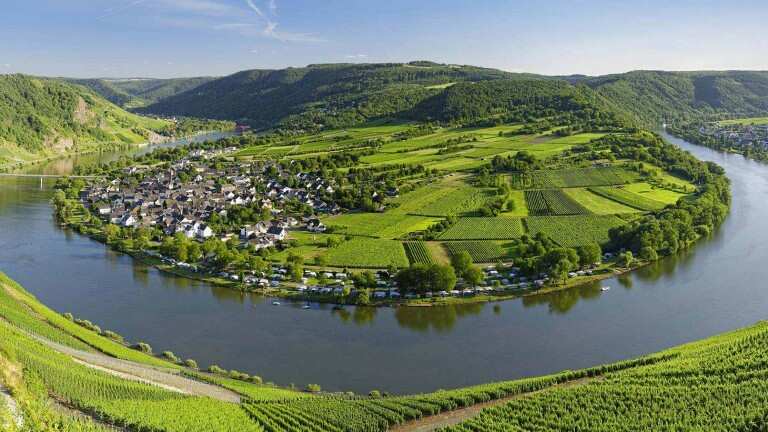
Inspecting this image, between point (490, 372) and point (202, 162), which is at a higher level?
point (202, 162)

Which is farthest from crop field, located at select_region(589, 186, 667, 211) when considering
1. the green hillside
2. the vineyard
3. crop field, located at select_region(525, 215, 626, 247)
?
the vineyard

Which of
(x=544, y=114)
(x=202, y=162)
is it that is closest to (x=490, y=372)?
(x=202, y=162)

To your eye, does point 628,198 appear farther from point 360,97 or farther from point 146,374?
point 360,97

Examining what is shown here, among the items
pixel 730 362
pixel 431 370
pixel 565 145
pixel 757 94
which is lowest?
pixel 431 370

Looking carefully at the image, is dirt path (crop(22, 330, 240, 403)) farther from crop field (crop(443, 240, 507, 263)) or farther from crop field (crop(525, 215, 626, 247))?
crop field (crop(525, 215, 626, 247))

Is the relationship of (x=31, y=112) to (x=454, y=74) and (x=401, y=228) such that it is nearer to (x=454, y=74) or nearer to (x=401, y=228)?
(x=401, y=228)

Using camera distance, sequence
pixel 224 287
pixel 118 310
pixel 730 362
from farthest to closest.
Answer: pixel 224 287 → pixel 118 310 → pixel 730 362

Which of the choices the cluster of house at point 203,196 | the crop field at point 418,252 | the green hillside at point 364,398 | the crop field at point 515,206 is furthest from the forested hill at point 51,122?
the green hillside at point 364,398
